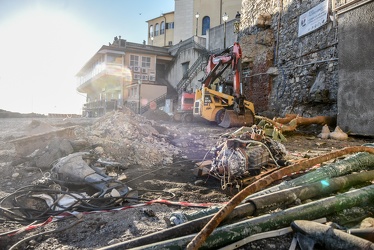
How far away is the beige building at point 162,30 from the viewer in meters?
42.8

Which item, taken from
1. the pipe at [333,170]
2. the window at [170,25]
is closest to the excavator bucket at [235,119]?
the pipe at [333,170]

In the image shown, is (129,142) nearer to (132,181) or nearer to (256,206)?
(132,181)

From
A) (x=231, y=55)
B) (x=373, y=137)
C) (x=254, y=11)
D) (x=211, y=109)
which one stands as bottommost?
(x=373, y=137)

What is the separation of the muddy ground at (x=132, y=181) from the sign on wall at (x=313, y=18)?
18.9ft

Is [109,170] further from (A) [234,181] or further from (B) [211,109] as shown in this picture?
(B) [211,109]

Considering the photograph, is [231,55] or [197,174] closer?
[197,174]

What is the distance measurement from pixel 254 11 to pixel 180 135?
1232cm

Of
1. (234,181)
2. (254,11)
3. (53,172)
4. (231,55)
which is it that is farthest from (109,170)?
(254,11)

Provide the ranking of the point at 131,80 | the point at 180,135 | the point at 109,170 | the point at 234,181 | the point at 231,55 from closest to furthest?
the point at 234,181, the point at 109,170, the point at 180,135, the point at 231,55, the point at 131,80

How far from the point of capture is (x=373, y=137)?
812cm

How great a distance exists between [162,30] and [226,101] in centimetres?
3522

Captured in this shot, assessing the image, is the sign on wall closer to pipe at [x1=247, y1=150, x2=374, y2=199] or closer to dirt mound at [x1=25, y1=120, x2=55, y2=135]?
pipe at [x1=247, y1=150, x2=374, y2=199]

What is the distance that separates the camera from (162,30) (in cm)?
4428

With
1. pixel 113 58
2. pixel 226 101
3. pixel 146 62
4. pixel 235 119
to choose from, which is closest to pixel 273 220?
pixel 235 119
